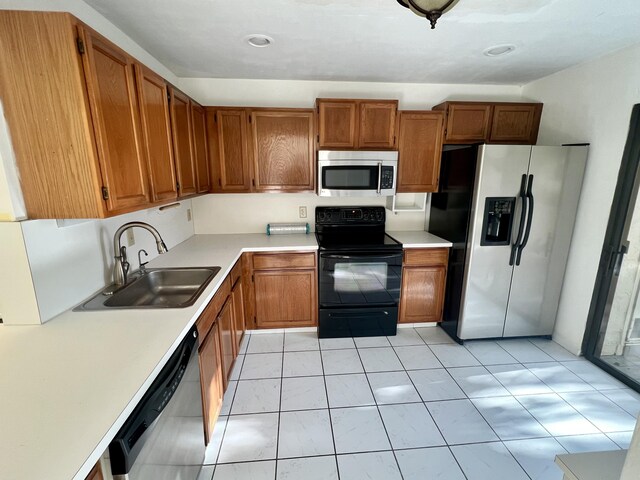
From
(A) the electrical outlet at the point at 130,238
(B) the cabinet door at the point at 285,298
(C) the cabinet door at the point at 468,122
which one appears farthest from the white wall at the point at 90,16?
(C) the cabinet door at the point at 468,122

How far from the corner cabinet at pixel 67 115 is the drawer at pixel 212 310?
2.12 feet

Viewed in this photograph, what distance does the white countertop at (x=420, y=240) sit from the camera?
270cm

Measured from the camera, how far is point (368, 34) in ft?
6.10

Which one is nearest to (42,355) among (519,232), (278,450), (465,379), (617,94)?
(278,450)

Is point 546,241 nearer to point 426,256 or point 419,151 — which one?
→ point 426,256

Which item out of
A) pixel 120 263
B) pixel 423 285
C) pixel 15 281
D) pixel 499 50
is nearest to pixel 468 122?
pixel 499 50

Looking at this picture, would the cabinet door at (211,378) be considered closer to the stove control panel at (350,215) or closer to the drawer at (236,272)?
the drawer at (236,272)

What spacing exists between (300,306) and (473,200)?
1775 millimetres

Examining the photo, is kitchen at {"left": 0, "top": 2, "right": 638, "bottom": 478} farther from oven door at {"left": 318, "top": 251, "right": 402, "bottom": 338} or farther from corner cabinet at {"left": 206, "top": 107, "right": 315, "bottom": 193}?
oven door at {"left": 318, "top": 251, "right": 402, "bottom": 338}

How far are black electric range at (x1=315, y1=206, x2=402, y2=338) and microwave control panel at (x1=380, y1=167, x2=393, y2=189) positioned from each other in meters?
0.51

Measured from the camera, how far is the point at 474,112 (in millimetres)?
2746

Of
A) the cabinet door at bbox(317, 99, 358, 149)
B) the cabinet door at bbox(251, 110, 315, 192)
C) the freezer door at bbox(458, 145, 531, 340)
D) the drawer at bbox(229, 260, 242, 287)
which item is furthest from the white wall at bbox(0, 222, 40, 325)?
the freezer door at bbox(458, 145, 531, 340)

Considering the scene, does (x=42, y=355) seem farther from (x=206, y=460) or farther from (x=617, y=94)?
(x=617, y=94)

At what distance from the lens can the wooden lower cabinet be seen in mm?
2748
